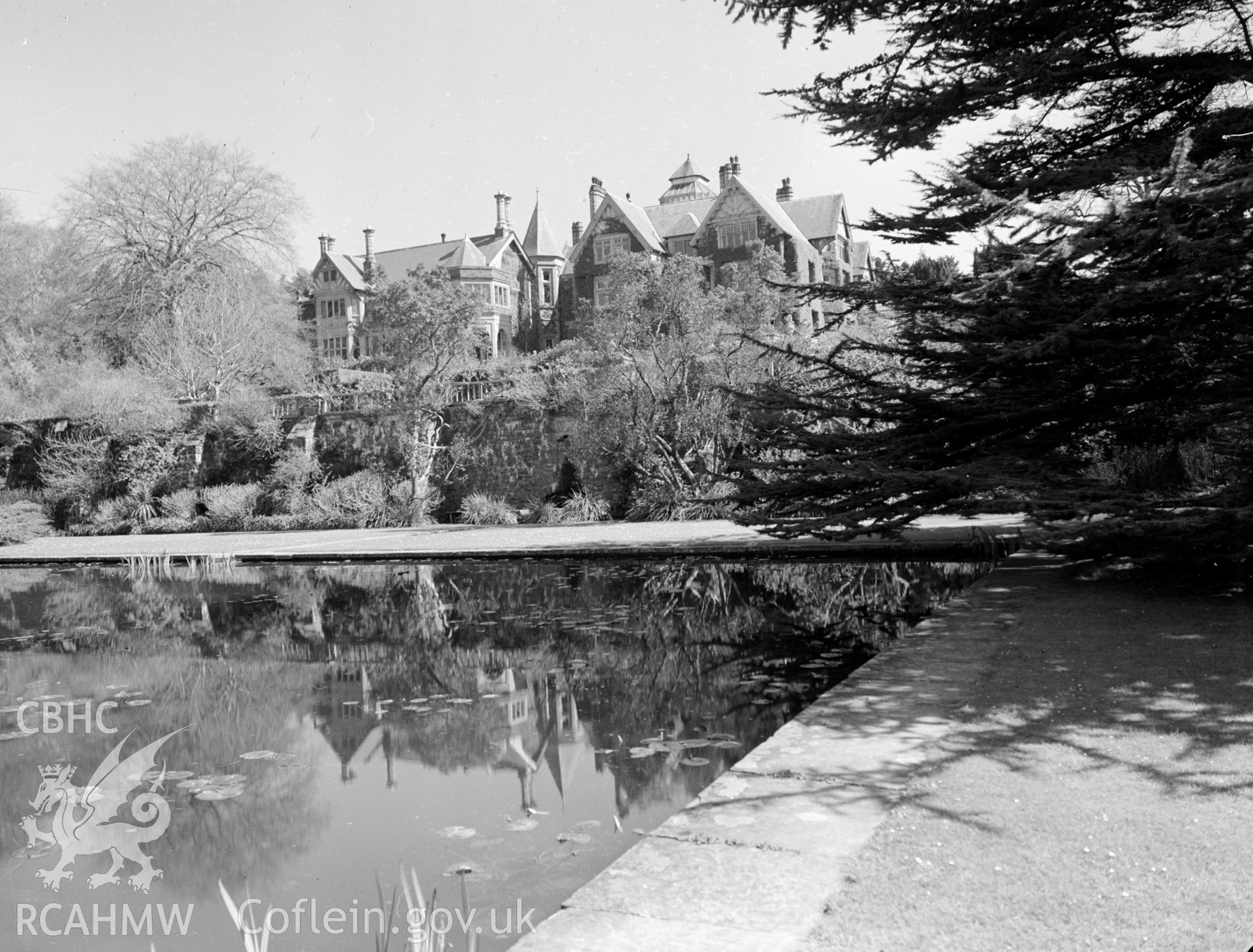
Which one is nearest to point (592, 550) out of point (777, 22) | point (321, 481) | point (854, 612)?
point (854, 612)

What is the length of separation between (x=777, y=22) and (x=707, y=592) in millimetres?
5951

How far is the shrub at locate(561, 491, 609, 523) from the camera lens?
64.7 ft

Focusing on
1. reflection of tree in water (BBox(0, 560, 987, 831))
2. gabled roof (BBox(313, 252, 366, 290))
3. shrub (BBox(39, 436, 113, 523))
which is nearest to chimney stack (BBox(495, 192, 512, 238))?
gabled roof (BBox(313, 252, 366, 290))

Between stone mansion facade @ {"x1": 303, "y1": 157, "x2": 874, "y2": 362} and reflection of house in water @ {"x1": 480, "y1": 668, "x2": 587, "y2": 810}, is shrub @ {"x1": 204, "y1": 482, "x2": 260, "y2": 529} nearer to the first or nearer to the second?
stone mansion facade @ {"x1": 303, "y1": 157, "x2": 874, "y2": 362}

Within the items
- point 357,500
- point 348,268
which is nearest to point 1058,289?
point 357,500

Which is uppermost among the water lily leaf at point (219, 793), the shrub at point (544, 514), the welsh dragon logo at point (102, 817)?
the shrub at point (544, 514)

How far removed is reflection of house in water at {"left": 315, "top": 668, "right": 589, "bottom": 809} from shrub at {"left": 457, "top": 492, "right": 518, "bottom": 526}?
1362 cm

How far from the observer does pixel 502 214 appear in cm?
4931

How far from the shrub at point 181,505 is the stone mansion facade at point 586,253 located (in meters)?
10.9

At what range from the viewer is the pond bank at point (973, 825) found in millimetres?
2607

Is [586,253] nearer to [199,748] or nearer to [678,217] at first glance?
[678,217]

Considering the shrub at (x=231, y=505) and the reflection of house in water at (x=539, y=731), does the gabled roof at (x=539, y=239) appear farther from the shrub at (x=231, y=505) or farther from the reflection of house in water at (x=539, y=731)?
the reflection of house in water at (x=539, y=731)

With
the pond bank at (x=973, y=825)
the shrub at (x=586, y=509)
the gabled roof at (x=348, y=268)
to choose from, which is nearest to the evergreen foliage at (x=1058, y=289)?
the pond bank at (x=973, y=825)

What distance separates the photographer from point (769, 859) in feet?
9.98
